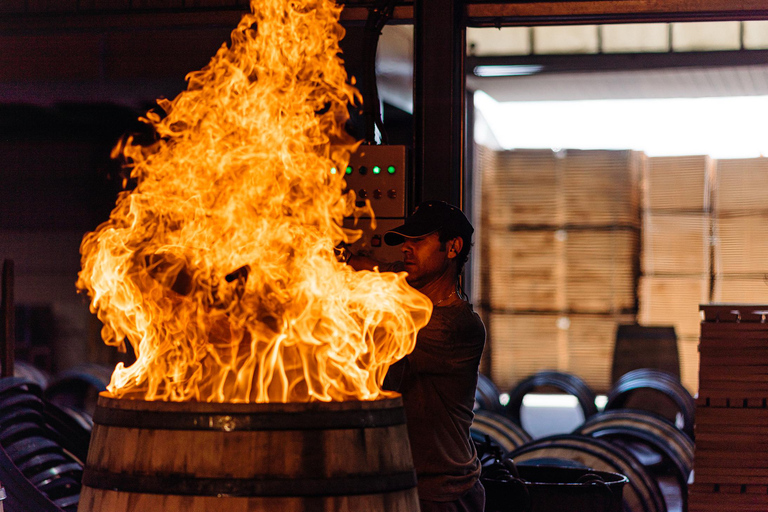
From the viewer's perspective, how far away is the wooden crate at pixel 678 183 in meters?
11.3

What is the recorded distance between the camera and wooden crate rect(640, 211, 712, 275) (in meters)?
11.5

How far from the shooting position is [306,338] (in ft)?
10.1

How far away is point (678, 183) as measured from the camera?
454 inches

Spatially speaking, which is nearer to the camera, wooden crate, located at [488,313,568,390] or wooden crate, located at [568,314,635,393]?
wooden crate, located at [568,314,635,393]

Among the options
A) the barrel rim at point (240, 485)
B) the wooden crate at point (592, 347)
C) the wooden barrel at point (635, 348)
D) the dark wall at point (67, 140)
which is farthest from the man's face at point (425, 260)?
the wooden crate at point (592, 347)

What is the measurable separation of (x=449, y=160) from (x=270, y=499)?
9.23 feet

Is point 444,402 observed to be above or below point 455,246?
below

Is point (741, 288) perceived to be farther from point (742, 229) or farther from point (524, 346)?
point (524, 346)

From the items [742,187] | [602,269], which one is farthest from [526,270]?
[742,187]

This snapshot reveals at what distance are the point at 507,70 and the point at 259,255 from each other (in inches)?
Answer: 344

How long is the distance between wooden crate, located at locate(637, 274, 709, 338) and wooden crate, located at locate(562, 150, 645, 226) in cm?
80

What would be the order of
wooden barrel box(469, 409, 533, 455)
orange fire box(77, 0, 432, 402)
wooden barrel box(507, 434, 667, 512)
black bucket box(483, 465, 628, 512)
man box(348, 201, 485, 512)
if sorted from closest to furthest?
orange fire box(77, 0, 432, 402)
man box(348, 201, 485, 512)
black bucket box(483, 465, 628, 512)
wooden barrel box(507, 434, 667, 512)
wooden barrel box(469, 409, 533, 455)

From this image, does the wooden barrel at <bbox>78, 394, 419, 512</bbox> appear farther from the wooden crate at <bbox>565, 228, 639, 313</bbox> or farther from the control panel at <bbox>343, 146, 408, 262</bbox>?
the wooden crate at <bbox>565, 228, 639, 313</bbox>

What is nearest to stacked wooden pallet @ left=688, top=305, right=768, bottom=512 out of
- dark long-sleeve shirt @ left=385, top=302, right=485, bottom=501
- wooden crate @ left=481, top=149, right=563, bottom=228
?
dark long-sleeve shirt @ left=385, top=302, right=485, bottom=501
